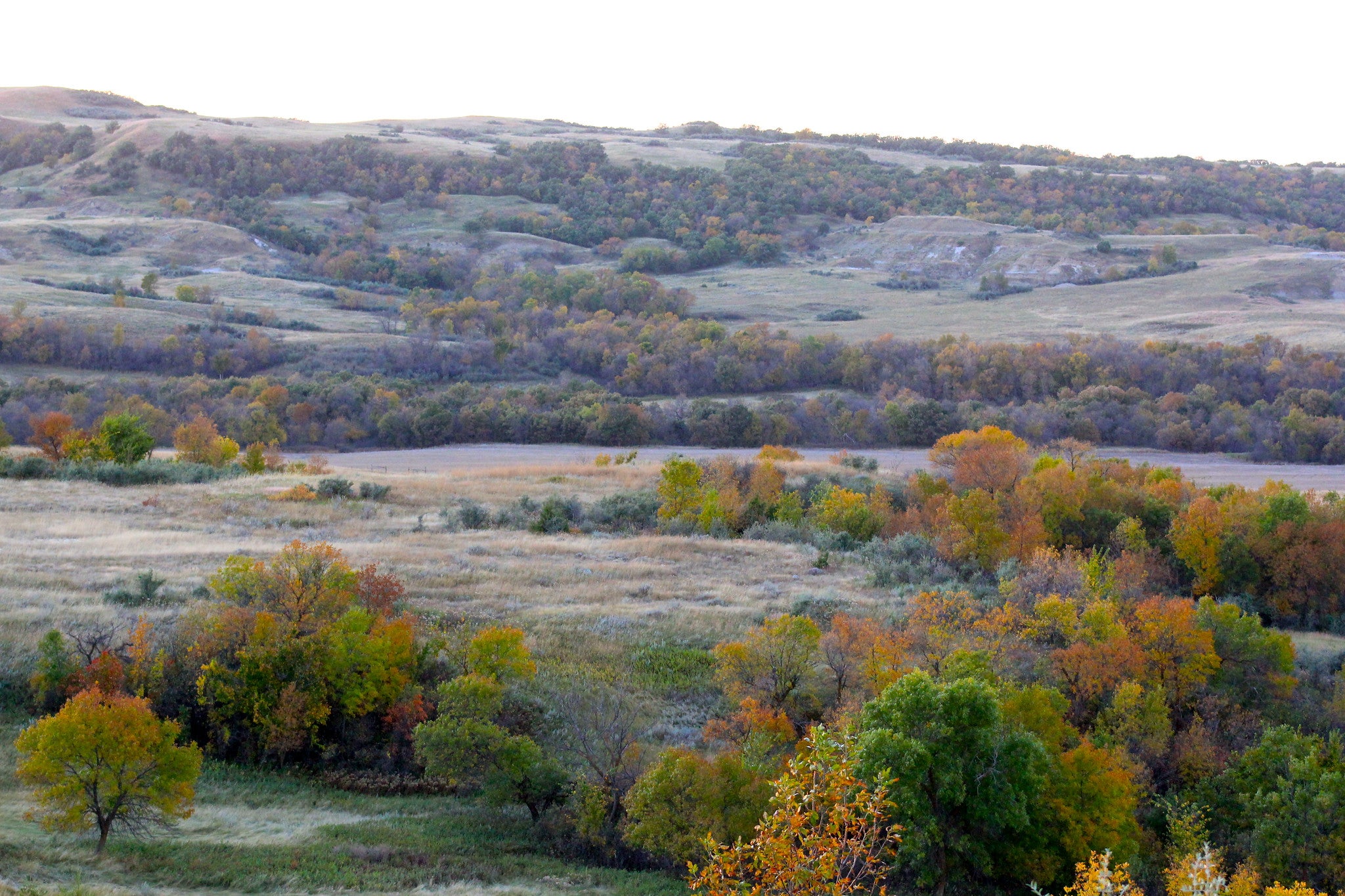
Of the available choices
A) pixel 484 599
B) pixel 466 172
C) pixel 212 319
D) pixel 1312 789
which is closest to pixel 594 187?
pixel 466 172

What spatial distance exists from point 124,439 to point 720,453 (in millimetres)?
27421

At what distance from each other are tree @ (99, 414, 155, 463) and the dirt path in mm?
8396

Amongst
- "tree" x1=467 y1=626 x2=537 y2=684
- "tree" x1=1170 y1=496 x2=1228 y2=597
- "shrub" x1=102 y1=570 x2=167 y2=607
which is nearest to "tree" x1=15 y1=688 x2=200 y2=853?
"tree" x1=467 y1=626 x2=537 y2=684

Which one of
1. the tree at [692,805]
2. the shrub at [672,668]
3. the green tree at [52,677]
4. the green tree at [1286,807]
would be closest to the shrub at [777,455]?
the shrub at [672,668]

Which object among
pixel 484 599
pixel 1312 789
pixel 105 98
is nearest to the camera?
pixel 1312 789

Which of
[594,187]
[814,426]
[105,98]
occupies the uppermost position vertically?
[105,98]

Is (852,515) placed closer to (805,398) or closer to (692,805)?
(692,805)

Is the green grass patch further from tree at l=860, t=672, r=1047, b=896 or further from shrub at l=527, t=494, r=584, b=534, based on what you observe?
shrub at l=527, t=494, r=584, b=534

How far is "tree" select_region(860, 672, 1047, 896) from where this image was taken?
58.3 ft

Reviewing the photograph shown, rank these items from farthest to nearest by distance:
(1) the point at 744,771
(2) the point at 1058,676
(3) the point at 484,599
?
1. (3) the point at 484,599
2. (2) the point at 1058,676
3. (1) the point at 744,771

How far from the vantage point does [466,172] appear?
134 m

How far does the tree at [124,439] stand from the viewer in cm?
4294

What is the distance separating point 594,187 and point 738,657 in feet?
389

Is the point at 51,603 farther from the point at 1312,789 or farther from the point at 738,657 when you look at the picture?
the point at 1312,789
